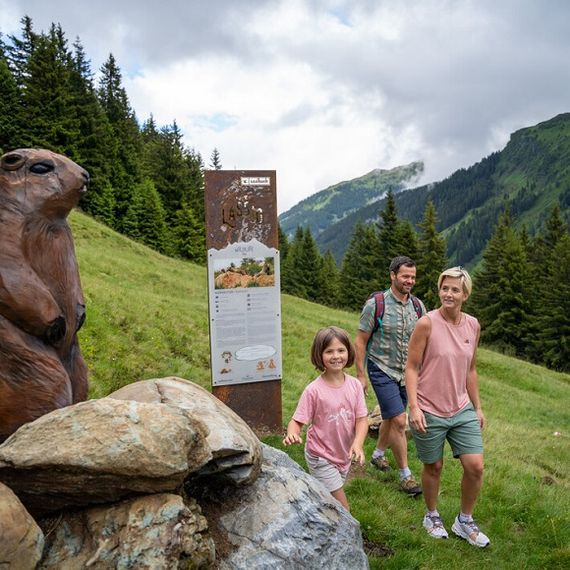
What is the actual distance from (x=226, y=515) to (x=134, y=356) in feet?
23.6

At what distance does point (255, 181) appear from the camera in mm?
7492

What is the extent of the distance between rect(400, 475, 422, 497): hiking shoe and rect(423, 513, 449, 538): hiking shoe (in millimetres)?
923

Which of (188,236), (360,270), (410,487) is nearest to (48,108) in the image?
(188,236)

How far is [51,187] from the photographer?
166 inches

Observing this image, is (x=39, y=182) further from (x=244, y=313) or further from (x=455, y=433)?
(x=455, y=433)

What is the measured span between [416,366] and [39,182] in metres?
3.90

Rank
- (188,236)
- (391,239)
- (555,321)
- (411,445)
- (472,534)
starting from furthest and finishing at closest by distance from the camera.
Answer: (391,239) < (188,236) < (555,321) < (411,445) < (472,534)

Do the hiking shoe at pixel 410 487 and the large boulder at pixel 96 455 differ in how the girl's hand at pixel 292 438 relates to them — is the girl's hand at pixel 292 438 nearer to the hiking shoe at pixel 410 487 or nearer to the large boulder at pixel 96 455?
the large boulder at pixel 96 455

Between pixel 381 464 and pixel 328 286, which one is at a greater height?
pixel 381 464

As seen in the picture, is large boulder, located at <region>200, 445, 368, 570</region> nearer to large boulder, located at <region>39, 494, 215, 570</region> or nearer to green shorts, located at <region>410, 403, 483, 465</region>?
large boulder, located at <region>39, 494, 215, 570</region>

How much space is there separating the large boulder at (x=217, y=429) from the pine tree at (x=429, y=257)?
39526 millimetres

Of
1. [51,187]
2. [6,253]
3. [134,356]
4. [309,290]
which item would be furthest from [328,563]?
[309,290]

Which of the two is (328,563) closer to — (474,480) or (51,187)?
(474,480)

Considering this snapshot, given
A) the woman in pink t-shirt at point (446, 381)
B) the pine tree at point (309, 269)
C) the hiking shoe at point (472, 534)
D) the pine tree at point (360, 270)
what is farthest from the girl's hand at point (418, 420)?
the pine tree at point (309, 269)
